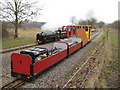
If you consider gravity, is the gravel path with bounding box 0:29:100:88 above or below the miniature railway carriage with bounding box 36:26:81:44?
below

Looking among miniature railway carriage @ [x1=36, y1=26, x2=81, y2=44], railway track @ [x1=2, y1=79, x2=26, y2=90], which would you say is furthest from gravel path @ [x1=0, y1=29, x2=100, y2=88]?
miniature railway carriage @ [x1=36, y1=26, x2=81, y2=44]

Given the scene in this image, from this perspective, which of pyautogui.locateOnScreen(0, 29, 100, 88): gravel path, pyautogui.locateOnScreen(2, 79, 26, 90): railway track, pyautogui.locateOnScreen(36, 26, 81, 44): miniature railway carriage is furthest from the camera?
pyautogui.locateOnScreen(36, 26, 81, 44): miniature railway carriage

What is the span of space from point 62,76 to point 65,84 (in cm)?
102

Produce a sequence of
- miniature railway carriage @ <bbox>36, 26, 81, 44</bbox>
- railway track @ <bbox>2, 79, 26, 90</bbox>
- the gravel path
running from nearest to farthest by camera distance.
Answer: railway track @ <bbox>2, 79, 26, 90</bbox> < the gravel path < miniature railway carriage @ <bbox>36, 26, 81, 44</bbox>

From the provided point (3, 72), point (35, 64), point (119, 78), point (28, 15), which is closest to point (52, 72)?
point (35, 64)

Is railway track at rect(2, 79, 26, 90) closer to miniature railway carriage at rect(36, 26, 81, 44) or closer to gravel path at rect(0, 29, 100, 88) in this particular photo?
gravel path at rect(0, 29, 100, 88)

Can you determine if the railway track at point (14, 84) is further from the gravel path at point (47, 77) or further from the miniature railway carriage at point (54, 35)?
the miniature railway carriage at point (54, 35)

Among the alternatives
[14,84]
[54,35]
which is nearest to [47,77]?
[14,84]

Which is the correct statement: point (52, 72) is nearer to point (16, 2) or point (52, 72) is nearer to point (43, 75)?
point (43, 75)

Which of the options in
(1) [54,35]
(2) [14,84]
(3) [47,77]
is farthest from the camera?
(1) [54,35]

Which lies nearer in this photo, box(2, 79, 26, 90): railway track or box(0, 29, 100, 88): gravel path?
box(2, 79, 26, 90): railway track

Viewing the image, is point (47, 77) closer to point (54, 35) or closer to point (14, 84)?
point (14, 84)

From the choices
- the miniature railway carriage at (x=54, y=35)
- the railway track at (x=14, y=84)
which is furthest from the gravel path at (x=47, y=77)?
the miniature railway carriage at (x=54, y=35)

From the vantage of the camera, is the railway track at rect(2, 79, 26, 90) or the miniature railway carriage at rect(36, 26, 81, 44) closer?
the railway track at rect(2, 79, 26, 90)
